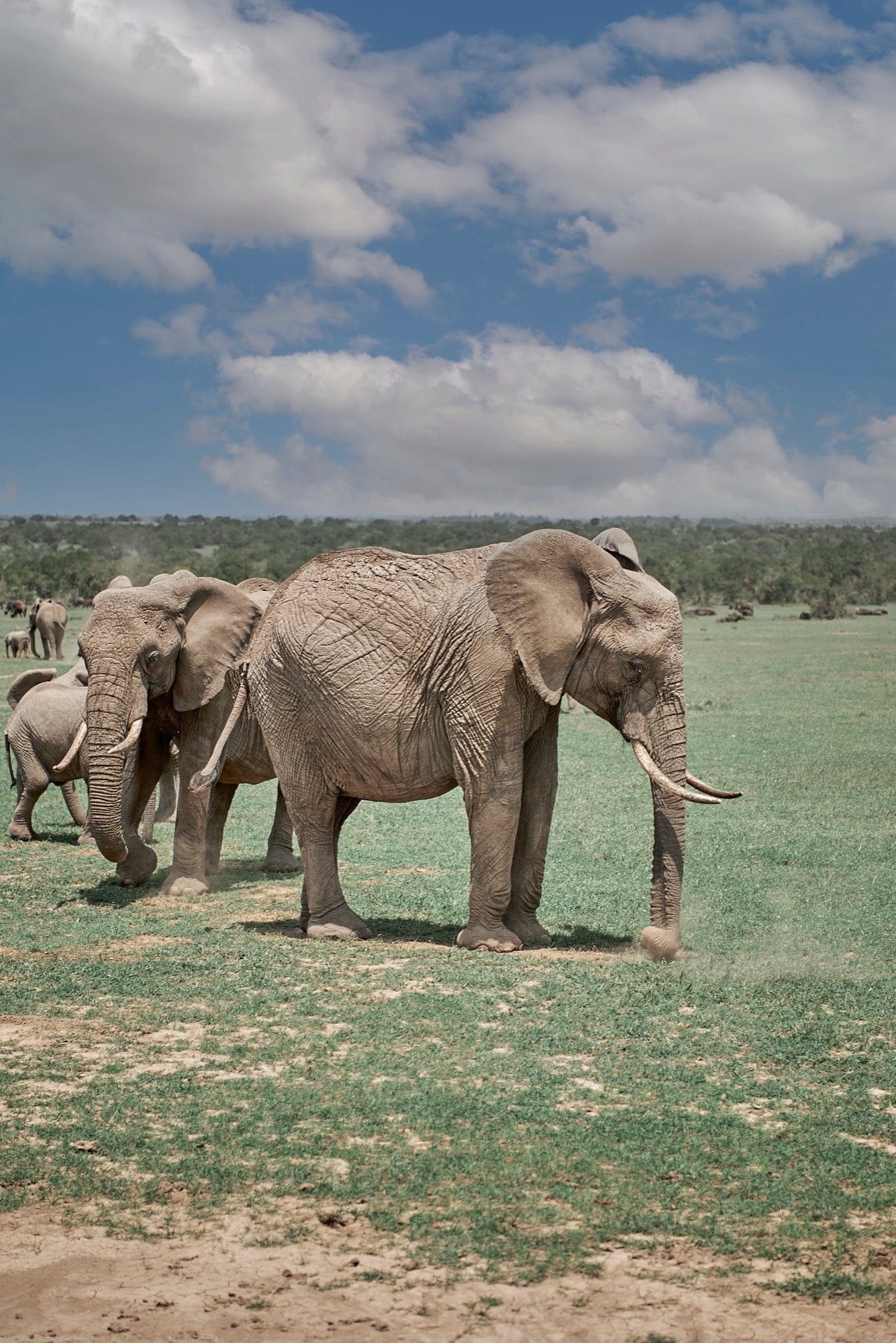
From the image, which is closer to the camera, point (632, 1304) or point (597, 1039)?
point (632, 1304)

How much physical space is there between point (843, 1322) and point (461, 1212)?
1.32 metres

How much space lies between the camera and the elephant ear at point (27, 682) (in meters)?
14.0

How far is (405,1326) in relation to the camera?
13.0 feet

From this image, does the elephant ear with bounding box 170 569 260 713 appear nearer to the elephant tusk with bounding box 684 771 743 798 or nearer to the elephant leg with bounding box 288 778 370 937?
the elephant leg with bounding box 288 778 370 937

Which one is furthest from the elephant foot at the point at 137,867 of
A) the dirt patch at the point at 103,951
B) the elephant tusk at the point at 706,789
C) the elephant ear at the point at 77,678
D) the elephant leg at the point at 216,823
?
the elephant tusk at the point at 706,789

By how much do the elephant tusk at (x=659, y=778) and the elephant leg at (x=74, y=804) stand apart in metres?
7.38

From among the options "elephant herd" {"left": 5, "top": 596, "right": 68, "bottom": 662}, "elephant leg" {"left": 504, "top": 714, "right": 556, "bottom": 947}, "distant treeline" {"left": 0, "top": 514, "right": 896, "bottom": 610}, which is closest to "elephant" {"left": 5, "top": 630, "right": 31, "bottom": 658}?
"elephant herd" {"left": 5, "top": 596, "right": 68, "bottom": 662}

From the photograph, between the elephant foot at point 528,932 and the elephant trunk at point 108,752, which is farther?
the elephant trunk at point 108,752

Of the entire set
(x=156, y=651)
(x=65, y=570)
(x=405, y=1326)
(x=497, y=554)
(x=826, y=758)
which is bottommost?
(x=405, y=1326)

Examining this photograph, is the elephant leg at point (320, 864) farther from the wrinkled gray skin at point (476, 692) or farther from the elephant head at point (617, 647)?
the elephant head at point (617, 647)

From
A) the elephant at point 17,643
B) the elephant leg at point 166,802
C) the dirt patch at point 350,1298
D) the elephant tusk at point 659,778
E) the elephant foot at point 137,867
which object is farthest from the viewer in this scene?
the elephant at point 17,643

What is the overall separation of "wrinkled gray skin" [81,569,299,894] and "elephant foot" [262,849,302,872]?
28.9 inches

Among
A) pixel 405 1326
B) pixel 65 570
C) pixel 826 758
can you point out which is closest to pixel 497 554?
pixel 405 1326

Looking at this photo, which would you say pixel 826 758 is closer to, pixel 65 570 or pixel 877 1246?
pixel 877 1246
